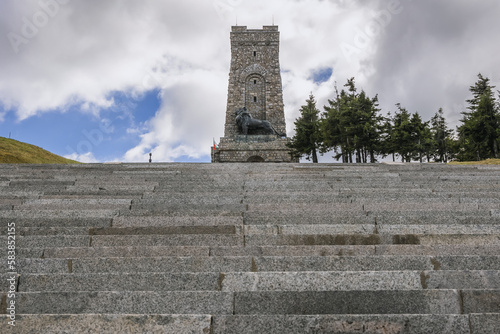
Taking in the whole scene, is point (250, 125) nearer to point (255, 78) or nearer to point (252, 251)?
point (255, 78)

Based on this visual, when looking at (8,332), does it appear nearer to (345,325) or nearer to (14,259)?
(14,259)

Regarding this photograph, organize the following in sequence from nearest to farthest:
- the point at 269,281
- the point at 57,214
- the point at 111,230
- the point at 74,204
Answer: the point at 269,281 → the point at 111,230 → the point at 57,214 → the point at 74,204

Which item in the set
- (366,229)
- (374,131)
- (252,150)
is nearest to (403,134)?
(374,131)

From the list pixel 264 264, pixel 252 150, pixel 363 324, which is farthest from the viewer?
pixel 252 150

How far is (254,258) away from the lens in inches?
148

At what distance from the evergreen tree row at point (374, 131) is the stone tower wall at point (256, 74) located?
280 cm

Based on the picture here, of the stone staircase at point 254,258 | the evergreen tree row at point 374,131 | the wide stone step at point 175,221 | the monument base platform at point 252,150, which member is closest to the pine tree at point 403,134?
the evergreen tree row at point 374,131

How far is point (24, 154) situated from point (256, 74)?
16.9m

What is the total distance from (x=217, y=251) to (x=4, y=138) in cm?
2490

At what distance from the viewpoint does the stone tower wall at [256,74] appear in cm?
2870

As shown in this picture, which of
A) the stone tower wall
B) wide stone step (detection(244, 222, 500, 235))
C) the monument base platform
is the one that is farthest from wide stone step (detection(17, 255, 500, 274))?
the stone tower wall

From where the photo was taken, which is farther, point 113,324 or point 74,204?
point 74,204

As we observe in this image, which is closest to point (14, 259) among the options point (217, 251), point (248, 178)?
point (217, 251)

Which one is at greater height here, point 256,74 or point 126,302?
point 256,74
